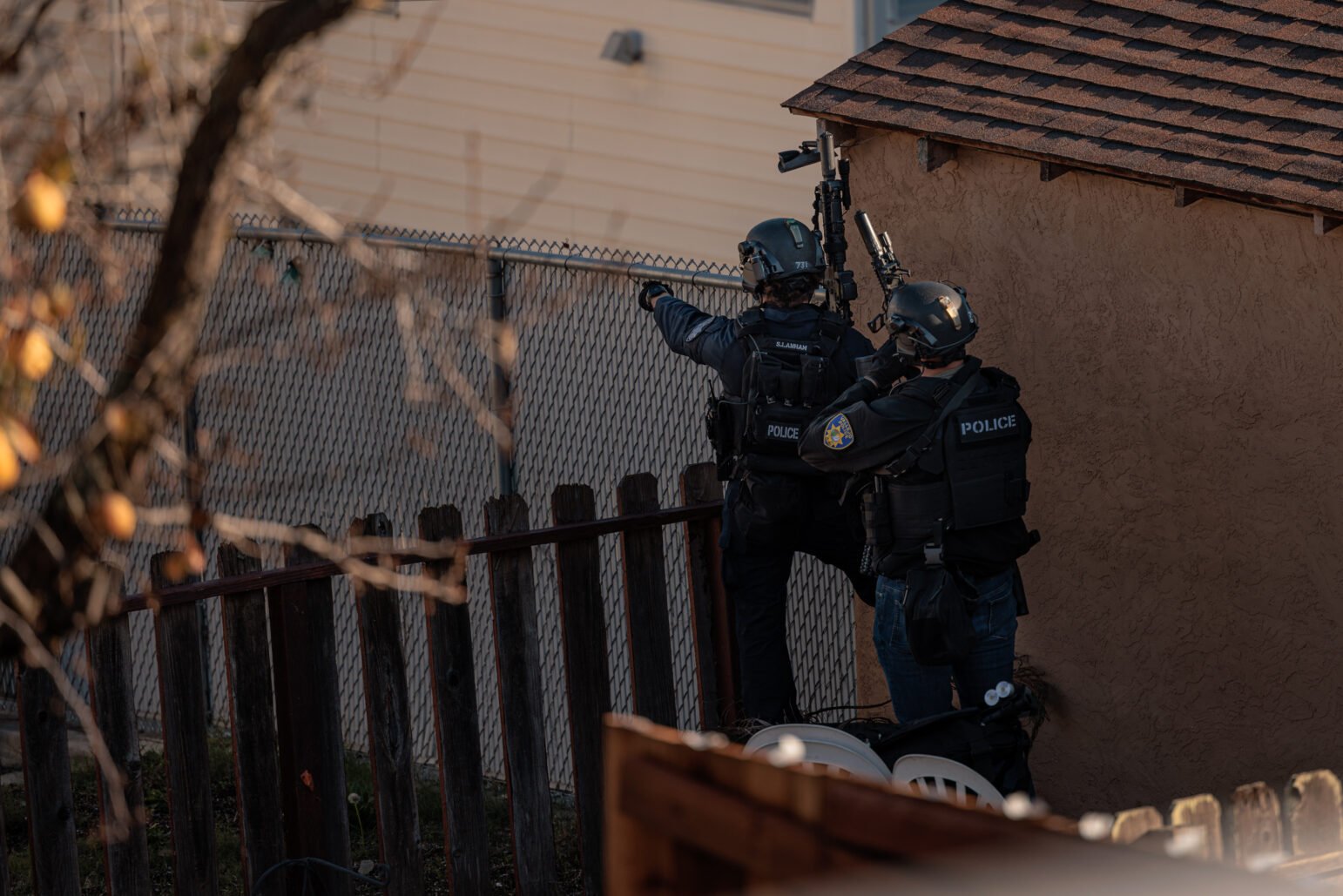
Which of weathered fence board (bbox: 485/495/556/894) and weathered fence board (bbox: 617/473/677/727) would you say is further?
weathered fence board (bbox: 617/473/677/727)

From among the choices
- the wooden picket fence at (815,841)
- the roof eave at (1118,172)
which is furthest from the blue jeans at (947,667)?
the wooden picket fence at (815,841)

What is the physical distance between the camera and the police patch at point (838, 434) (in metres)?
5.82

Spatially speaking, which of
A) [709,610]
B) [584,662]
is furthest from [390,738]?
[709,610]

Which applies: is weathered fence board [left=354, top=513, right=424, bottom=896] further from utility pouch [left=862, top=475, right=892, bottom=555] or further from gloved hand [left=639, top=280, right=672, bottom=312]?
gloved hand [left=639, top=280, right=672, bottom=312]

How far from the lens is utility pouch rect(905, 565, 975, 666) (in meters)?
5.68

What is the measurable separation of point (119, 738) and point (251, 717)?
400 millimetres

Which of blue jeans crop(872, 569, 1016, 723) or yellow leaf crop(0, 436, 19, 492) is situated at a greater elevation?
yellow leaf crop(0, 436, 19, 492)

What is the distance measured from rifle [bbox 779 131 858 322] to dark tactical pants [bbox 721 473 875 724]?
0.72 metres

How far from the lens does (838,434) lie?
19.1 feet

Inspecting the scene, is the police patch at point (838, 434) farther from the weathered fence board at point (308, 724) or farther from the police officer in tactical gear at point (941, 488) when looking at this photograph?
the weathered fence board at point (308, 724)

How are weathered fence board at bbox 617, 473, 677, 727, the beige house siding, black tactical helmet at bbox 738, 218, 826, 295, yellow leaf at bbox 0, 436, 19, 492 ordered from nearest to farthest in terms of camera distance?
yellow leaf at bbox 0, 436, 19, 492 < weathered fence board at bbox 617, 473, 677, 727 < black tactical helmet at bbox 738, 218, 826, 295 < the beige house siding

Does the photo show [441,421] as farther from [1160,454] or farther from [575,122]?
[1160,454]

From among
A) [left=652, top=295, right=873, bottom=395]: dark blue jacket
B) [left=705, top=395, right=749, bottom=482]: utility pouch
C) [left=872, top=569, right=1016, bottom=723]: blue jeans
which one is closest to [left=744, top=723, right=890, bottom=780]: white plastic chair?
[left=872, top=569, right=1016, bottom=723]: blue jeans

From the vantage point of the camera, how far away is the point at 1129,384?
6.29 m
